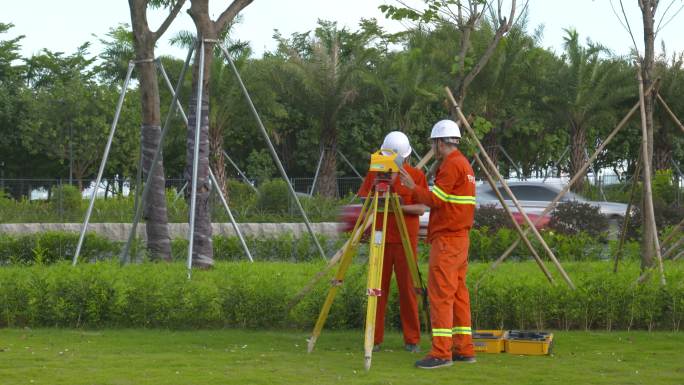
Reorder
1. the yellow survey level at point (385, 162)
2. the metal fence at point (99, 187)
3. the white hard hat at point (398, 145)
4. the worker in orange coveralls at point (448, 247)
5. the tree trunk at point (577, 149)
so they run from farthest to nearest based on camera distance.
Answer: the tree trunk at point (577, 149)
the metal fence at point (99, 187)
the white hard hat at point (398, 145)
the yellow survey level at point (385, 162)
the worker in orange coveralls at point (448, 247)

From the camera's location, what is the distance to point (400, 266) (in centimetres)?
959

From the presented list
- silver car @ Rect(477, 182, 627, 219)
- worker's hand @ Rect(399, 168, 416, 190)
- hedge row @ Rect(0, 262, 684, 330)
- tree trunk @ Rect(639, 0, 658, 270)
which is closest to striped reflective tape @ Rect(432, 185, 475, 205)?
worker's hand @ Rect(399, 168, 416, 190)

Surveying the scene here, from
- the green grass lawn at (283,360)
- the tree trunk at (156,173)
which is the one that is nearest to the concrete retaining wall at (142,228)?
the tree trunk at (156,173)

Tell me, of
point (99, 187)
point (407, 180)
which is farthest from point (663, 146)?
point (407, 180)

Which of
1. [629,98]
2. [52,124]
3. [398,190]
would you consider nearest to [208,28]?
[398,190]

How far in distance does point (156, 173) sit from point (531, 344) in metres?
7.80

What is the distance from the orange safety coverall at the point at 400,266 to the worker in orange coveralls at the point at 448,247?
0.47 metres

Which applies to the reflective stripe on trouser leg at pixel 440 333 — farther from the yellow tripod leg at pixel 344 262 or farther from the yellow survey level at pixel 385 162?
the yellow survey level at pixel 385 162

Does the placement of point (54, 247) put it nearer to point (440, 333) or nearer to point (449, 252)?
point (449, 252)

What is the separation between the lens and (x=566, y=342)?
10023mm

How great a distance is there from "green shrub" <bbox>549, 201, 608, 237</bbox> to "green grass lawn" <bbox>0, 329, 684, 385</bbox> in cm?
1043

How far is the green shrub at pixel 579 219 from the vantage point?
20891mm

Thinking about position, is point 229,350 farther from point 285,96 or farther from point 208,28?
point 285,96

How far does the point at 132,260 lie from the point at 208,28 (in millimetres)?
4129
